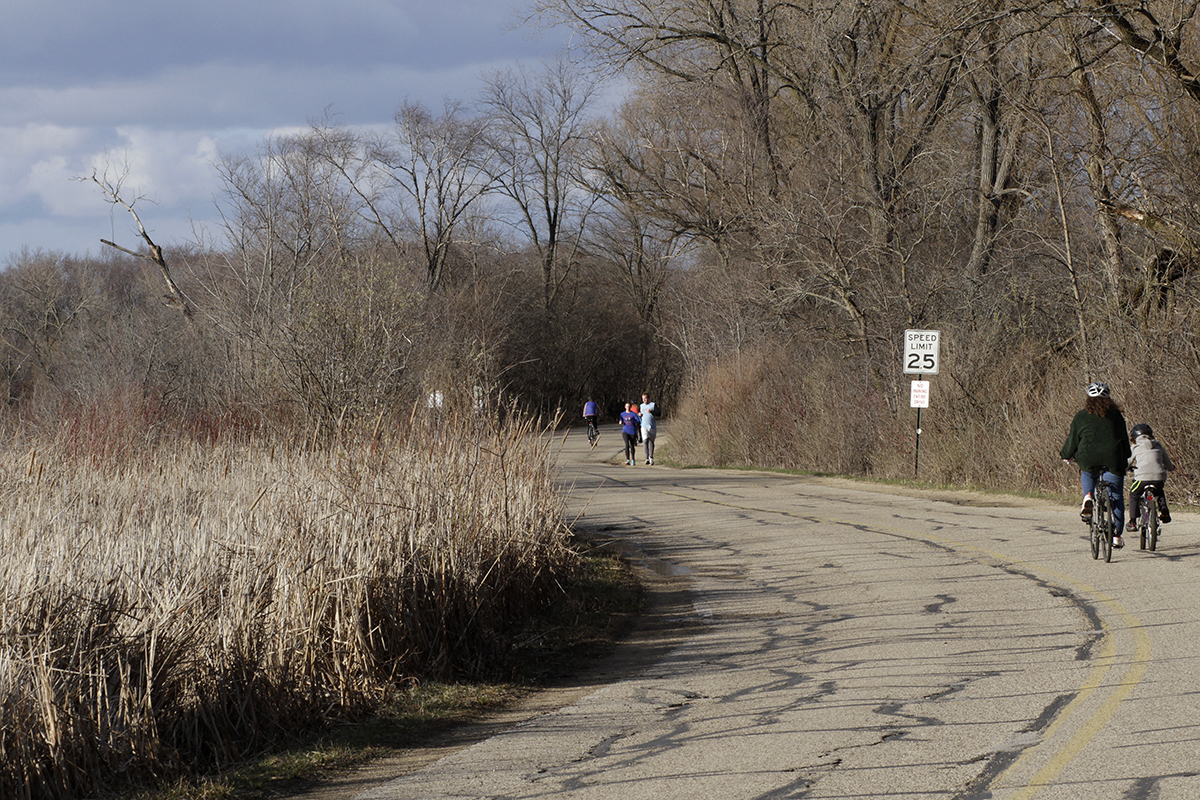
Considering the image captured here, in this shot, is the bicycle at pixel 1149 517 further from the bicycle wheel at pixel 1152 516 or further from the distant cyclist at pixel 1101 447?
the distant cyclist at pixel 1101 447

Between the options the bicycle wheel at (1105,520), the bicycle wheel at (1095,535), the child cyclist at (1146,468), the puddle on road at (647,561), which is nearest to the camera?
the bicycle wheel at (1105,520)

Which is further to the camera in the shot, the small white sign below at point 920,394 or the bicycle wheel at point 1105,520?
the small white sign below at point 920,394

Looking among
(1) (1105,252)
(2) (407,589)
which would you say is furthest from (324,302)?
(1) (1105,252)

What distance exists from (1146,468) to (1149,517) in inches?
32.2

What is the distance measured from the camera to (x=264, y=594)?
7.18 m

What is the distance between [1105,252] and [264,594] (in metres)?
21.8

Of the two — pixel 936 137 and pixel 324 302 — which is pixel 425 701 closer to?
pixel 324 302

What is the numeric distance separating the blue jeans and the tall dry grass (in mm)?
6149

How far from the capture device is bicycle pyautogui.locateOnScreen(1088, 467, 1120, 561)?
12.3m

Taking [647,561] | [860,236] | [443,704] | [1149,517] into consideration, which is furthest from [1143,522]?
[860,236]

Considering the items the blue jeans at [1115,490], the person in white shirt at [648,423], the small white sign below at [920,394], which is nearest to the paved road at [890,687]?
the blue jeans at [1115,490]

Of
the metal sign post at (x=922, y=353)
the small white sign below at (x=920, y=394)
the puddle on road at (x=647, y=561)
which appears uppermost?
the metal sign post at (x=922, y=353)

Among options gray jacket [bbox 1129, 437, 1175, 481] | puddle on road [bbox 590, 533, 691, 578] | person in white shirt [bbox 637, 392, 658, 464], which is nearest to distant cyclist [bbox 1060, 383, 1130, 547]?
gray jacket [bbox 1129, 437, 1175, 481]

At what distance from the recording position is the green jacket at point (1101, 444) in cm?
1247
